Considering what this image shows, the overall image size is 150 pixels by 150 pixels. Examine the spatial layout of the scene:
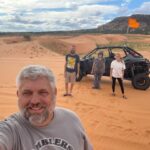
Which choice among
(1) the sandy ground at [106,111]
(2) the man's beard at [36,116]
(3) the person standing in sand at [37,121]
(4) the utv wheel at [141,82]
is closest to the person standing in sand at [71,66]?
(1) the sandy ground at [106,111]

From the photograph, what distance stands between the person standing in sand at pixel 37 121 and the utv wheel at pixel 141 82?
32.0ft

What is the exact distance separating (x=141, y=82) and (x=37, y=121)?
10.2 metres

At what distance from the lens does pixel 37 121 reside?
2.21m

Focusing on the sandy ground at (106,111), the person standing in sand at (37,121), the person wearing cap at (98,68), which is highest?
the person standing in sand at (37,121)

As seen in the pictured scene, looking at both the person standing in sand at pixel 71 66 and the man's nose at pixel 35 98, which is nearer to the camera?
the man's nose at pixel 35 98

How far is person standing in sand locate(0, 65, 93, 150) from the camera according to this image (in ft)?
7.12

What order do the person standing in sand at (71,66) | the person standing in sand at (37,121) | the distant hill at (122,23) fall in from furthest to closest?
the distant hill at (122,23) < the person standing in sand at (71,66) < the person standing in sand at (37,121)

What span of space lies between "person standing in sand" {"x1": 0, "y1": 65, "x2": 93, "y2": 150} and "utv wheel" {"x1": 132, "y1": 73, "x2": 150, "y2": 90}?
9741 millimetres

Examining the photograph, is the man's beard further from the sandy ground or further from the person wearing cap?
the person wearing cap

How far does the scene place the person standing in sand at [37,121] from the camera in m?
2.17

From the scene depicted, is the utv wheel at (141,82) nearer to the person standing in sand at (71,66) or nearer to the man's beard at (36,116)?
the person standing in sand at (71,66)

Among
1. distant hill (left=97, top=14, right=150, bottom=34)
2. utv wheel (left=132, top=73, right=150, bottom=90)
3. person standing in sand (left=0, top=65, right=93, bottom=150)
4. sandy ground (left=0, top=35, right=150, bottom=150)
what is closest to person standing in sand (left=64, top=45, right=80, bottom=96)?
sandy ground (left=0, top=35, right=150, bottom=150)

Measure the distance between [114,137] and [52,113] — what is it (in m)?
4.20

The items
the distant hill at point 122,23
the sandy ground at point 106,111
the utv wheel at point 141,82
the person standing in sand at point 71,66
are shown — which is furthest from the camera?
the distant hill at point 122,23
